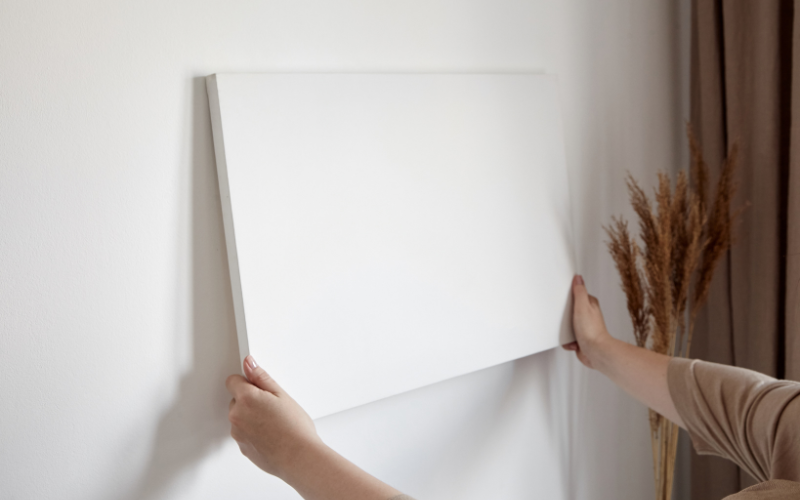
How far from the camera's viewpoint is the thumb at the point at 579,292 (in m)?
1.44

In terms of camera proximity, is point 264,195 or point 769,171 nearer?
point 264,195

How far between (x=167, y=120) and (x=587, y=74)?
3.58 ft

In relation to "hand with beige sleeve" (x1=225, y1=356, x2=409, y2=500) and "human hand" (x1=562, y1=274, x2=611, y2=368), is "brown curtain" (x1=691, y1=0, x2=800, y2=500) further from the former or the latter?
"hand with beige sleeve" (x1=225, y1=356, x2=409, y2=500)

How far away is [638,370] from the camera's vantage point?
1.33m

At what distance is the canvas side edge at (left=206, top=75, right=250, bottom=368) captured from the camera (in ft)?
3.27

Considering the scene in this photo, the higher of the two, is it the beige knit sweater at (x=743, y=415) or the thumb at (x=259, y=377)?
the thumb at (x=259, y=377)

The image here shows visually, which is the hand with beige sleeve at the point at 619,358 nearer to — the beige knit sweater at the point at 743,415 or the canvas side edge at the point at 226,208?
the beige knit sweater at the point at 743,415

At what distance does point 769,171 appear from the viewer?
62.1 inches

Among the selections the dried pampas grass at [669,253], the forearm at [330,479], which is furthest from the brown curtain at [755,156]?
the forearm at [330,479]

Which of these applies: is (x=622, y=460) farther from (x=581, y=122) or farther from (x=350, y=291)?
(x=350, y=291)

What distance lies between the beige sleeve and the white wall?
0.46 meters

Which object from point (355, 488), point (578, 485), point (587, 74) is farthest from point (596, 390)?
point (355, 488)

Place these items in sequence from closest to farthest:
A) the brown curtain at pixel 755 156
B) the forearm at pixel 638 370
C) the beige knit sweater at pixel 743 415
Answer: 1. the beige knit sweater at pixel 743 415
2. the forearm at pixel 638 370
3. the brown curtain at pixel 755 156

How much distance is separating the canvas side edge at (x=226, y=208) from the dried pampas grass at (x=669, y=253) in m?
0.92
